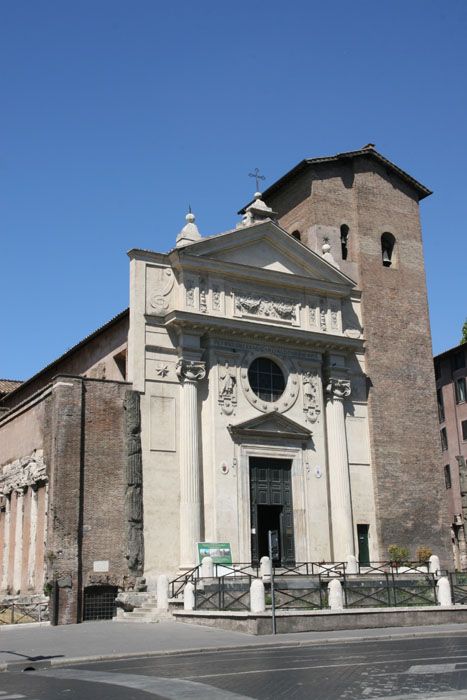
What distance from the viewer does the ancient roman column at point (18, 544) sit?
28.6 metres

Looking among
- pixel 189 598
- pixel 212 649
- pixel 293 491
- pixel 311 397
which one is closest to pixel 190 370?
pixel 311 397

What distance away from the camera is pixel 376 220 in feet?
117

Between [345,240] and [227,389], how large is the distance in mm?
9870

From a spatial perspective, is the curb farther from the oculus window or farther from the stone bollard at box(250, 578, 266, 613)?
the oculus window

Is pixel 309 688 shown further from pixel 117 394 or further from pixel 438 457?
pixel 438 457

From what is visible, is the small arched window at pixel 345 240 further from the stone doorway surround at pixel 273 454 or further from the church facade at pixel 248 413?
the stone doorway surround at pixel 273 454

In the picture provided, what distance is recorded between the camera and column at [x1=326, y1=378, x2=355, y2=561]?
3022cm

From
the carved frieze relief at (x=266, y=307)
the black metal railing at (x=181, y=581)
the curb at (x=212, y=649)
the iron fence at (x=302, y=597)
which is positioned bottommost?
the curb at (x=212, y=649)

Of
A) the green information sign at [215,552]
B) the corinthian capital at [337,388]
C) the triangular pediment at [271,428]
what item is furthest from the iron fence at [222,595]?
the corinthian capital at [337,388]

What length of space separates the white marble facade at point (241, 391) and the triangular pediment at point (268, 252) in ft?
0.15

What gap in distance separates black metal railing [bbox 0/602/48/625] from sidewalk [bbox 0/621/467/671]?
269 cm

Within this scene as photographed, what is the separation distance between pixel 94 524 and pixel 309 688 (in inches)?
669

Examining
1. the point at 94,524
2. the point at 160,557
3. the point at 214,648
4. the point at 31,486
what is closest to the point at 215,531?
the point at 160,557

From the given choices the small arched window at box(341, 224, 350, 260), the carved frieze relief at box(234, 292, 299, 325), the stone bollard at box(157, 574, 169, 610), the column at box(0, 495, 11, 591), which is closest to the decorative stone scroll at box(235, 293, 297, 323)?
the carved frieze relief at box(234, 292, 299, 325)
